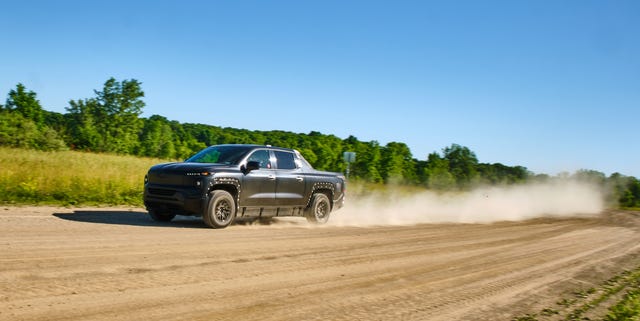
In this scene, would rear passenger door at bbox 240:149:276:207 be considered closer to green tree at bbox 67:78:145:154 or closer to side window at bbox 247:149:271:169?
side window at bbox 247:149:271:169

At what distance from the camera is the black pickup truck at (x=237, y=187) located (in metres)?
11.0

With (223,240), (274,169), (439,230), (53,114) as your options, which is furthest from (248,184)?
(53,114)

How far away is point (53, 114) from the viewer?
117 meters

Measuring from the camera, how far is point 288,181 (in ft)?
42.4

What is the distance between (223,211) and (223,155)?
1.49 m

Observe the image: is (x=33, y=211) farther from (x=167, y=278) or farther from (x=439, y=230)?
(x=439, y=230)

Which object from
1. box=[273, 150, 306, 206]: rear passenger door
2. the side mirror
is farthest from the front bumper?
box=[273, 150, 306, 206]: rear passenger door

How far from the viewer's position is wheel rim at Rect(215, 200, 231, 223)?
1118cm

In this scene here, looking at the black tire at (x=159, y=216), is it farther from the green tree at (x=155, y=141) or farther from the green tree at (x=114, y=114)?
the green tree at (x=155, y=141)

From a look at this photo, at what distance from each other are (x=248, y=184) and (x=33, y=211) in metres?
4.62

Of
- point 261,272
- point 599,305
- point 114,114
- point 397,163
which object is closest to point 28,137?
point 114,114

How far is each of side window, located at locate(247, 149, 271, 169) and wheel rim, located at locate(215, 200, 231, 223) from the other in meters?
1.36

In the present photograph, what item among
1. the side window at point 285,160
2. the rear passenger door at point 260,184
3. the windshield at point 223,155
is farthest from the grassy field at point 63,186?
the side window at point 285,160

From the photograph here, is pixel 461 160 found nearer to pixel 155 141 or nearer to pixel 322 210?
pixel 155 141
